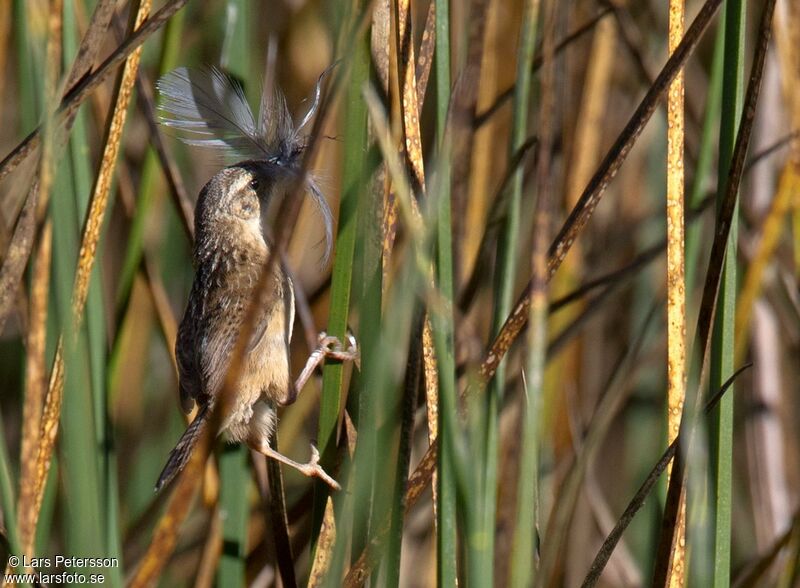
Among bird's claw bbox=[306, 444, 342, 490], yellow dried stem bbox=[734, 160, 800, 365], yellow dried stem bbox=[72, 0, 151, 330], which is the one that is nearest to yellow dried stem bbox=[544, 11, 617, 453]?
yellow dried stem bbox=[734, 160, 800, 365]

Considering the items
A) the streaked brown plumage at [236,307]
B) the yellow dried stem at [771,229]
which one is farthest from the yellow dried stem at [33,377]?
the yellow dried stem at [771,229]

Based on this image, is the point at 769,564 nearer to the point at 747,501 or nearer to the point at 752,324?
the point at 752,324

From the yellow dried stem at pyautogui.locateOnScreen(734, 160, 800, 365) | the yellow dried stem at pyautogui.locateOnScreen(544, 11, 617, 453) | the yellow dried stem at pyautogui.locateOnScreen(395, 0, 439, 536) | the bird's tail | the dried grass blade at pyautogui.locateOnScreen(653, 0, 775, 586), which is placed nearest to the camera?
the dried grass blade at pyautogui.locateOnScreen(653, 0, 775, 586)

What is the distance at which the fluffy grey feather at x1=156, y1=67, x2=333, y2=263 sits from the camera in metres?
1.72

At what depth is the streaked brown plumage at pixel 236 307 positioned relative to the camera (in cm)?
195

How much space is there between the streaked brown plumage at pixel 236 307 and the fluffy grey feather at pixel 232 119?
5 centimetres

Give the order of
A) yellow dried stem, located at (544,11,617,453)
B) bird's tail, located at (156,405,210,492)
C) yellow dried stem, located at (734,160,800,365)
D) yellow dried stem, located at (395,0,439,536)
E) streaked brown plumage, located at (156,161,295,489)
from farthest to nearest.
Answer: yellow dried stem, located at (544,11,617,453) < streaked brown plumage, located at (156,161,295,489) < yellow dried stem, located at (734,160,800,365) < bird's tail, located at (156,405,210,492) < yellow dried stem, located at (395,0,439,536)

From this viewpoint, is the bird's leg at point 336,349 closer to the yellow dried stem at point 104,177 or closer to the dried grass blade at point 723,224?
the yellow dried stem at point 104,177

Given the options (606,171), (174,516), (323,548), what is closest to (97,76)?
(174,516)

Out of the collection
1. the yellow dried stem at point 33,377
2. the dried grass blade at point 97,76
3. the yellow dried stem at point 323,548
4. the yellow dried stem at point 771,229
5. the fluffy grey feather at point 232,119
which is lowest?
the yellow dried stem at point 323,548

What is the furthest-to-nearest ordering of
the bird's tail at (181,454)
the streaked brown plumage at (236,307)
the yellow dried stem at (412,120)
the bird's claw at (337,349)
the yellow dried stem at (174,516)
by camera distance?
the streaked brown plumage at (236,307) → the bird's tail at (181,454) → the bird's claw at (337,349) → the yellow dried stem at (412,120) → the yellow dried stem at (174,516)

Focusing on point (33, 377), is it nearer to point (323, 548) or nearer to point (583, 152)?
point (323, 548)

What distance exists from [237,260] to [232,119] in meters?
0.36

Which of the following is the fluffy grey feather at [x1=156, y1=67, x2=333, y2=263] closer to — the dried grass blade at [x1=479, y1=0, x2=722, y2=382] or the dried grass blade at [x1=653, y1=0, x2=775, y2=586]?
the dried grass blade at [x1=479, y1=0, x2=722, y2=382]
